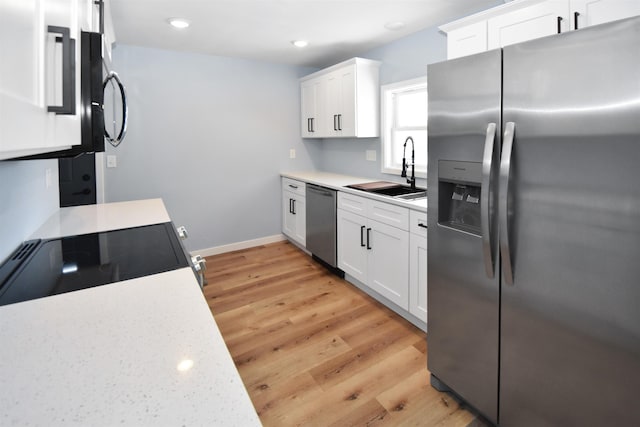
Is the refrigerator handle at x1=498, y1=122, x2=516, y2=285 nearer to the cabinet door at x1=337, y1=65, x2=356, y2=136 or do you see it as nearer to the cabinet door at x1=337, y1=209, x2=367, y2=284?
the cabinet door at x1=337, y1=209, x2=367, y2=284

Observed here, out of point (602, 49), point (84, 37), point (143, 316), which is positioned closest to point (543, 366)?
point (602, 49)

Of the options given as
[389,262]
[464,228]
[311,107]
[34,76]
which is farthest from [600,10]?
[311,107]

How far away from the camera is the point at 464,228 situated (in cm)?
164

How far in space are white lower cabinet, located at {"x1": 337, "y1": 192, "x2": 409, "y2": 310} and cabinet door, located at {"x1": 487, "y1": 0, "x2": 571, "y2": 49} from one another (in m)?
1.16

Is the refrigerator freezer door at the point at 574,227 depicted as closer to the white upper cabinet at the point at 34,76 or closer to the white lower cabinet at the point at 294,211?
the white upper cabinet at the point at 34,76

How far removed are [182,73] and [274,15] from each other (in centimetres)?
159

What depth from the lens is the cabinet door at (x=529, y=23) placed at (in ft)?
5.65

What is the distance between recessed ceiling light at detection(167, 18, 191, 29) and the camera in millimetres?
2842

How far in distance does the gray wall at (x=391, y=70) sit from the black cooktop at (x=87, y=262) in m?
2.45

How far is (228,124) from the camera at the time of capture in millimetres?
4199

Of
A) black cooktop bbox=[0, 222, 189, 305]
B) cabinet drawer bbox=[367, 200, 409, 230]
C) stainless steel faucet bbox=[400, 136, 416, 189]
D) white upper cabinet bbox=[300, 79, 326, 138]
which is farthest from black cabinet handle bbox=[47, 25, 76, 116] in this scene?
white upper cabinet bbox=[300, 79, 326, 138]

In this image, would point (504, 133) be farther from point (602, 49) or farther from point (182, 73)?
point (182, 73)

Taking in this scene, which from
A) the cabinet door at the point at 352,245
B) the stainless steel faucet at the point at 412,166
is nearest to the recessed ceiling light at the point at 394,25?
the stainless steel faucet at the point at 412,166

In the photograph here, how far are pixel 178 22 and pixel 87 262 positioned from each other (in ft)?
7.67
